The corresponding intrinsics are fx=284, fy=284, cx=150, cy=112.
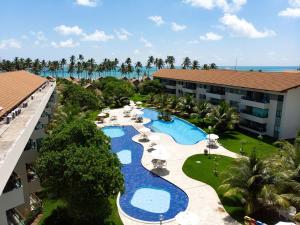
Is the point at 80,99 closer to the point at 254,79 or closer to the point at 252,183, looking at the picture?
the point at 254,79

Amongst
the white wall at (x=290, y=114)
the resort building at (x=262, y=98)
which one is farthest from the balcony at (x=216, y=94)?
the white wall at (x=290, y=114)

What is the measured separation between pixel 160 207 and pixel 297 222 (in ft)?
34.1

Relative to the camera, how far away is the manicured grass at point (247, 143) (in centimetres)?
3591

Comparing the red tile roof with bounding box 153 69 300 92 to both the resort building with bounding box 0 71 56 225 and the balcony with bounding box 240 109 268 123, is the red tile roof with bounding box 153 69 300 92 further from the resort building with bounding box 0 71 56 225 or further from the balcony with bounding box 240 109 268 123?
the resort building with bounding box 0 71 56 225

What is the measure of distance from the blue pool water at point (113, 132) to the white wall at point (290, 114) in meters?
24.4

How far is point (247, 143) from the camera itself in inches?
1548

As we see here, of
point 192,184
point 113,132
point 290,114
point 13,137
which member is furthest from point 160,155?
point 290,114

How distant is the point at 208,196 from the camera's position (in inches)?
980

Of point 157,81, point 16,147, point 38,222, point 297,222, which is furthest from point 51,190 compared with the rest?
point 157,81

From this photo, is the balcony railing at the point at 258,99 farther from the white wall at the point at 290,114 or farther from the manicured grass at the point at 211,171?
the manicured grass at the point at 211,171

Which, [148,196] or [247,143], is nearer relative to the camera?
[148,196]

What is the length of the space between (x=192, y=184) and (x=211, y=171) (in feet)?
12.9

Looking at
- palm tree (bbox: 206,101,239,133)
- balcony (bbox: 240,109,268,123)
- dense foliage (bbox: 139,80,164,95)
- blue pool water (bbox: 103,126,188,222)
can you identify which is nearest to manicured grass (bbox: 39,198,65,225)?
blue pool water (bbox: 103,126,188,222)

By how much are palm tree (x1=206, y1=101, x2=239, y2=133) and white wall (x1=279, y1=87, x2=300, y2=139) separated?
6.71 meters
